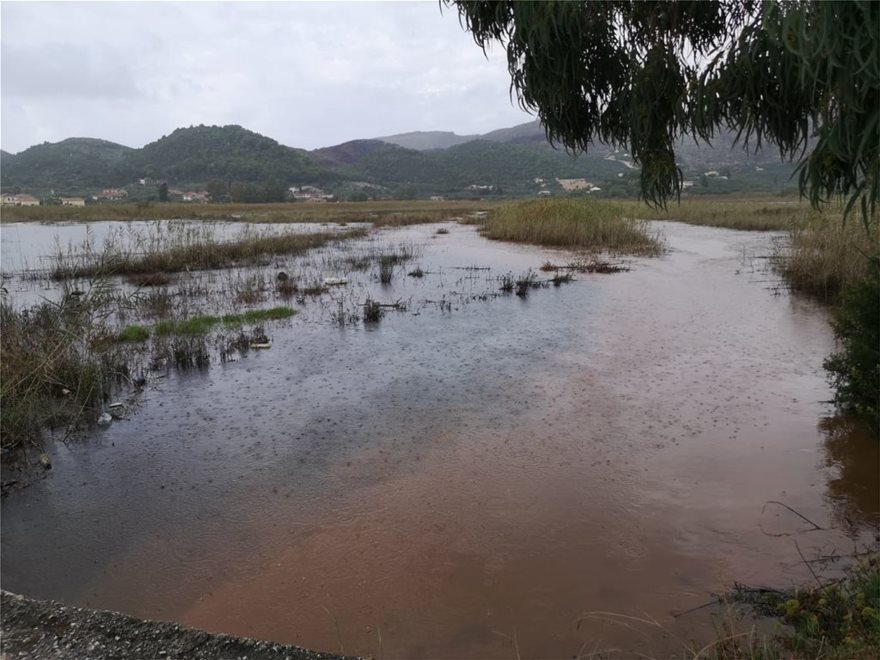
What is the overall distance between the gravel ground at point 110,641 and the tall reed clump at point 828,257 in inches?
479

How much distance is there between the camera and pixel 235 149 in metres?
88.3

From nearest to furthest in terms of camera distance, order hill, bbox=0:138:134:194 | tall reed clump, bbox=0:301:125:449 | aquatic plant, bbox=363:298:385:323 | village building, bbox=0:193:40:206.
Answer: tall reed clump, bbox=0:301:125:449, aquatic plant, bbox=363:298:385:323, village building, bbox=0:193:40:206, hill, bbox=0:138:134:194

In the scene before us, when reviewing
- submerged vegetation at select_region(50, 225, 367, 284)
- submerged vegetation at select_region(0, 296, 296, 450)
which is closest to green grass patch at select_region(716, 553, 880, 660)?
submerged vegetation at select_region(0, 296, 296, 450)

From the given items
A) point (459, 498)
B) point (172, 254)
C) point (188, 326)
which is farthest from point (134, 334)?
point (172, 254)

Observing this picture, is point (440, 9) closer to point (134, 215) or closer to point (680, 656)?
point (680, 656)

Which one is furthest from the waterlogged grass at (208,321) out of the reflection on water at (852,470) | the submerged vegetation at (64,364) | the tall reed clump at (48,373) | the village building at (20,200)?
the village building at (20,200)

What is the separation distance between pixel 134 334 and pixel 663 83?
905 cm

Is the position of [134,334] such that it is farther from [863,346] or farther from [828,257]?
[828,257]

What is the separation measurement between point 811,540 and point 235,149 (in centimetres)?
9391

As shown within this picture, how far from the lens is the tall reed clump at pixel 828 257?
1188 centimetres

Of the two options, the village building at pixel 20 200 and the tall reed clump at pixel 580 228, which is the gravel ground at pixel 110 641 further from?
the village building at pixel 20 200

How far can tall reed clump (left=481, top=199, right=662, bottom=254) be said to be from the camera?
21703 millimetres

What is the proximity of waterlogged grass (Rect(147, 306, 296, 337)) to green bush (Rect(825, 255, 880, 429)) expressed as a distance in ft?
28.3

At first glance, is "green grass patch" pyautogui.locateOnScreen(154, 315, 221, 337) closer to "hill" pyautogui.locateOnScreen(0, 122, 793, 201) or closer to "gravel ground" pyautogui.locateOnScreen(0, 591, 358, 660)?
"gravel ground" pyautogui.locateOnScreen(0, 591, 358, 660)
